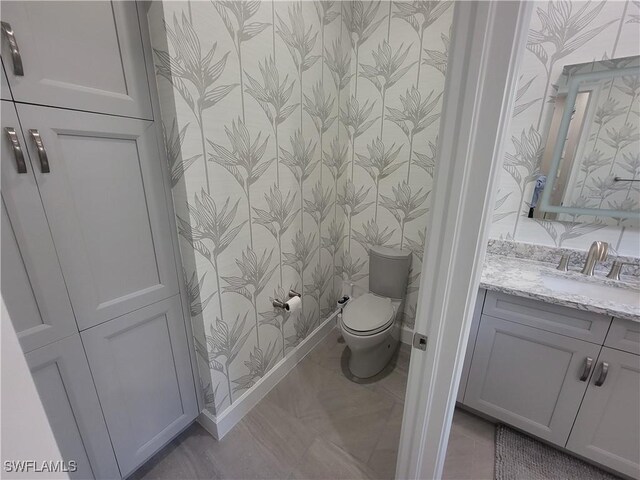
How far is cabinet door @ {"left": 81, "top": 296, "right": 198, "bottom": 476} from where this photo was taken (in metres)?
1.02

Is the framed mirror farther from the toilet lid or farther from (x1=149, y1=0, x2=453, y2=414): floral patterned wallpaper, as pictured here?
the toilet lid

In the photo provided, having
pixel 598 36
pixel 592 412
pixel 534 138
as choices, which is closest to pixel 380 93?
pixel 534 138

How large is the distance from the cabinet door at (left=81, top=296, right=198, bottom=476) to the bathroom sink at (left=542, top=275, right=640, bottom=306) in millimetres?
1778

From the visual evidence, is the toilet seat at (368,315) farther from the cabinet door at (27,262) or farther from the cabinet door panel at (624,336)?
the cabinet door at (27,262)

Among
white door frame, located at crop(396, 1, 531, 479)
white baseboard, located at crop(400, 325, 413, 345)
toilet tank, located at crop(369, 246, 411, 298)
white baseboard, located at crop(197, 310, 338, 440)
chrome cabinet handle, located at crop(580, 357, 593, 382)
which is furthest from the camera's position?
white baseboard, located at crop(400, 325, 413, 345)

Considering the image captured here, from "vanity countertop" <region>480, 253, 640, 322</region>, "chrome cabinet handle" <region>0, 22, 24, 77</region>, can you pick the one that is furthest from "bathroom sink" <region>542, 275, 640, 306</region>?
"chrome cabinet handle" <region>0, 22, 24, 77</region>

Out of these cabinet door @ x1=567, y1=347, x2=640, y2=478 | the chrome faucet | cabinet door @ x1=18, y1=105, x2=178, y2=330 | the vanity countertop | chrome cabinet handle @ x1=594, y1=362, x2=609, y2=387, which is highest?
cabinet door @ x1=18, y1=105, x2=178, y2=330

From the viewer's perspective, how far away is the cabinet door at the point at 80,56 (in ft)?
2.39

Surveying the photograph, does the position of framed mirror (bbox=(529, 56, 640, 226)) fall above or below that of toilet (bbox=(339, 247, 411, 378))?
above

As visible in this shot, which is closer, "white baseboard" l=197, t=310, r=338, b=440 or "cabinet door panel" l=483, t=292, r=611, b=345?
"cabinet door panel" l=483, t=292, r=611, b=345

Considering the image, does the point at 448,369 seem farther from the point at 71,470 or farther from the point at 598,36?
the point at 598,36

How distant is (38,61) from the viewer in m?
0.75

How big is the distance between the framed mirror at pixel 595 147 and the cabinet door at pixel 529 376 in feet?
2.39

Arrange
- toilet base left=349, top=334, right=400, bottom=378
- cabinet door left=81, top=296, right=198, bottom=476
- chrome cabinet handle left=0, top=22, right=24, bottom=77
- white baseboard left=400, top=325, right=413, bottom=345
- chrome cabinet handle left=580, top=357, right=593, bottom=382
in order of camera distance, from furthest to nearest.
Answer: white baseboard left=400, top=325, right=413, bottom=345, toilet base left=349, top=334, right=400, bottom=378, chrome cabinet handle left=580, top=357, right=593, bottom=382, cabinet door left=81, top=296, right=198, bottom=476, chrome cabinet handle left=0, top=22, right=24, bottom=77
